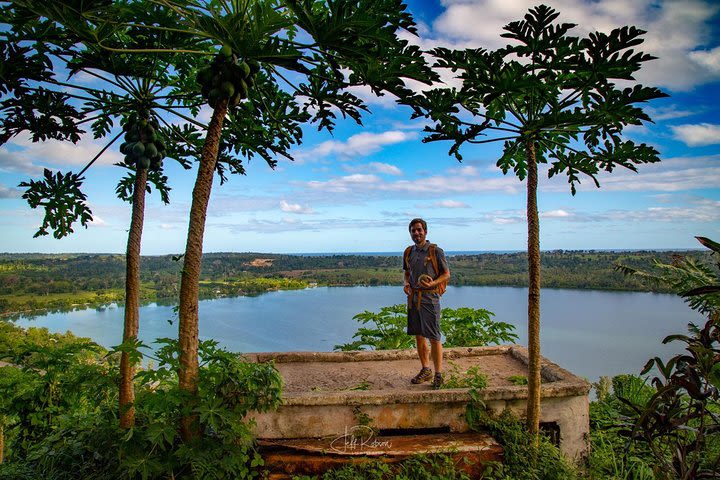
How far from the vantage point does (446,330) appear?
645 cm

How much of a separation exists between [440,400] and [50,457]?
3217mm

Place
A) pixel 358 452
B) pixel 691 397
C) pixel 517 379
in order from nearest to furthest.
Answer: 1. pixel 691 397
2. pixel 358 452
3. pixel 517 379

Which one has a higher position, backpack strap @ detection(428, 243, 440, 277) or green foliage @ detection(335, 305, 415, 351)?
backpack strap @ detection(428, 243, 440, 277)

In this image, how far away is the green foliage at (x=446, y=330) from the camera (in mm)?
6344

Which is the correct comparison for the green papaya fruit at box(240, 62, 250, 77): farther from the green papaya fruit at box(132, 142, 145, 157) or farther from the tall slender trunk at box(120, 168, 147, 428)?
the tall slender trunk at box(120, 168, 147, 428)

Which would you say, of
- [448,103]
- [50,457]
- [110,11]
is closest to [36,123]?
[110,11]

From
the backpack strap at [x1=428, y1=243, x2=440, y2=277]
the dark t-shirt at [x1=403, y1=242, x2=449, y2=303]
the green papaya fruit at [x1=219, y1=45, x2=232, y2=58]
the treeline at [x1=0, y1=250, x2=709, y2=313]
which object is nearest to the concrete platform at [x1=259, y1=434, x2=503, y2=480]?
the dark t-shirt at [x1=403, y1=242, x2=449, y2=303]

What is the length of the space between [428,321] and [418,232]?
0.92 meters

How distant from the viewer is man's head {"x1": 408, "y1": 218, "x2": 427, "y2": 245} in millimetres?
4480

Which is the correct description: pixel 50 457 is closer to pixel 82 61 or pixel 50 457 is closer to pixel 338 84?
pixel 82 61

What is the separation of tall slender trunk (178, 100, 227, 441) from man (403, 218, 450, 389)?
219 cm

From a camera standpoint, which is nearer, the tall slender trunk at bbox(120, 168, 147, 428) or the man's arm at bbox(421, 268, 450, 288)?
the tall slender trunk at bbox(120, 168, 147, 428)

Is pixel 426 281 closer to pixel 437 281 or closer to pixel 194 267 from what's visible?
pixel 437 281

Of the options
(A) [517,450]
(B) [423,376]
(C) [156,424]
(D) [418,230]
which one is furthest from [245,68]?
(A) [517,450]
